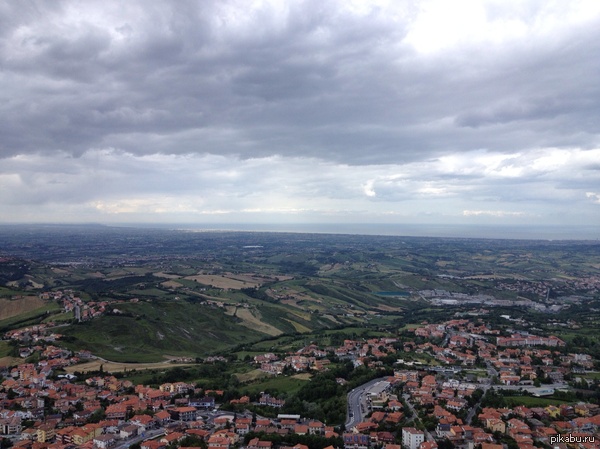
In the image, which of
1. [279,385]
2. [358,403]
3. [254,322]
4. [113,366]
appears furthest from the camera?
[254,322]

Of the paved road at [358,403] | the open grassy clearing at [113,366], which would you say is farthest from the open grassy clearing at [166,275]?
the paved road at [358,403]

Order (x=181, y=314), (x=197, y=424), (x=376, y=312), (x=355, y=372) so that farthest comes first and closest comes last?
(x=376, y=312), (x=181, y=314), (x=355, y=372), (x=197, y=424)

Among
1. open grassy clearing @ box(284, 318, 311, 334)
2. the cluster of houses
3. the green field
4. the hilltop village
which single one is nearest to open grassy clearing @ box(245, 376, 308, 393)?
the hilltop village

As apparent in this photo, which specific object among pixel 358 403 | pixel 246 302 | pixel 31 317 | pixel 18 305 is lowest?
pixel 246 302

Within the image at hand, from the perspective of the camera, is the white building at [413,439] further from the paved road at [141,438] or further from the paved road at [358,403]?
the paved road at [141,438]

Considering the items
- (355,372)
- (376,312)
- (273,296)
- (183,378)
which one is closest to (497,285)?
(376,312)

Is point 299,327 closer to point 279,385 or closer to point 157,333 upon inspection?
point 157,333

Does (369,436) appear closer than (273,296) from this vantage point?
Yes

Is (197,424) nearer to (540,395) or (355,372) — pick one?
(355,372)

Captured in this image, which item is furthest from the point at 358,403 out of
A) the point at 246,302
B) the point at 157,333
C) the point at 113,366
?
the point at 246,302
